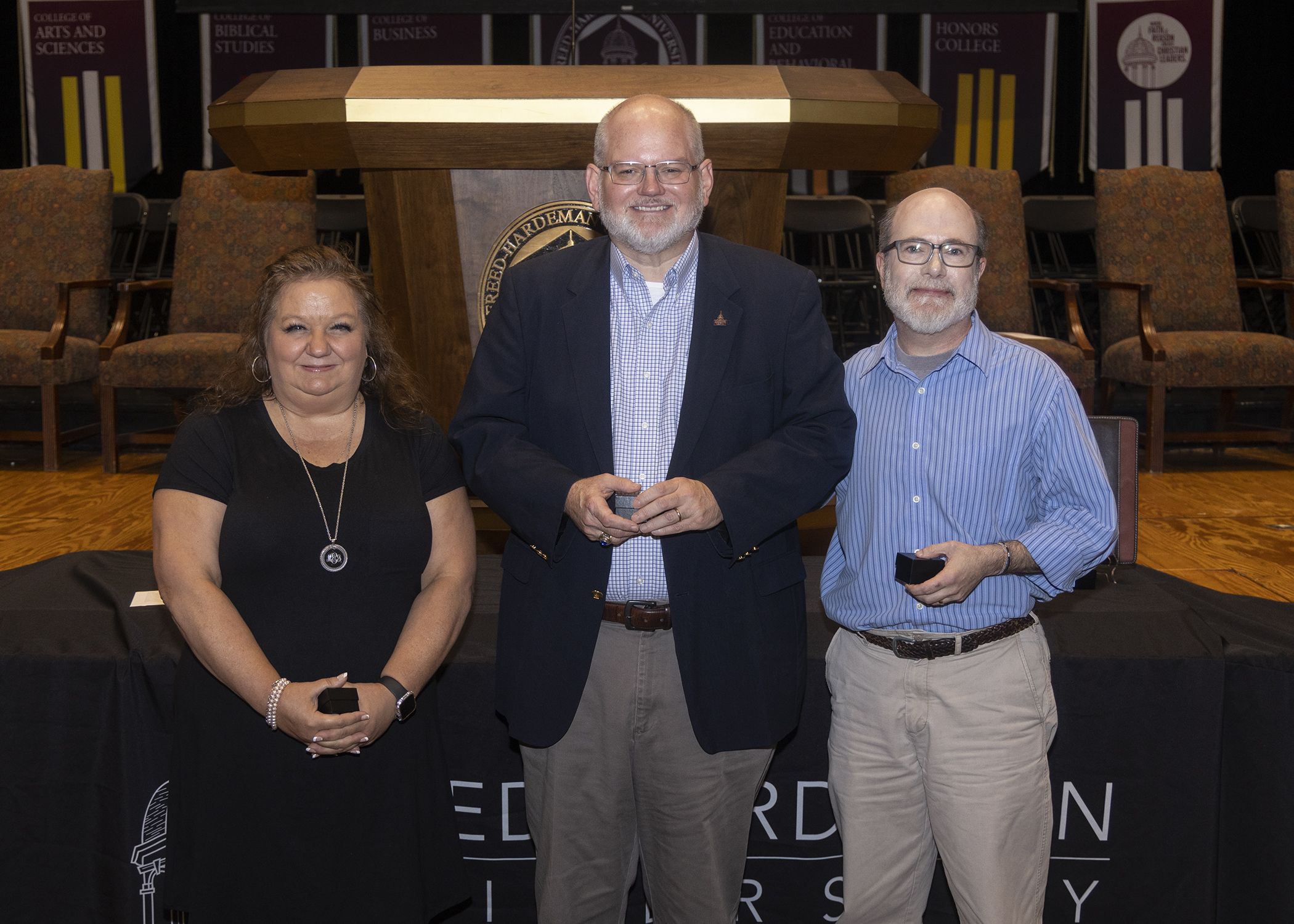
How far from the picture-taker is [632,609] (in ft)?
4.63

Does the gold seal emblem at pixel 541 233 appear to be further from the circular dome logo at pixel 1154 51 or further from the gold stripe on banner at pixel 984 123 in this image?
the circular dome logo at pixel 1154 51

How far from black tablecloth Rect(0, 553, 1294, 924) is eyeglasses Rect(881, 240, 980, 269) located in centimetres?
72

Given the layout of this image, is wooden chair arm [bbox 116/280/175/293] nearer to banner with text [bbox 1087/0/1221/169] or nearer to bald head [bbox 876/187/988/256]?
bald head [bbox 876/187/988/256]

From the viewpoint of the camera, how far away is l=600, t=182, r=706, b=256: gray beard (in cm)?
141

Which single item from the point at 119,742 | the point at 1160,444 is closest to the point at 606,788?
the point at 119,742

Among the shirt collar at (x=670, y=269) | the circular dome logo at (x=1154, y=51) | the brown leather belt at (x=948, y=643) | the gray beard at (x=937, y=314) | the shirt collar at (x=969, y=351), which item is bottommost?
the brown leather belt at (x=948, y=643)

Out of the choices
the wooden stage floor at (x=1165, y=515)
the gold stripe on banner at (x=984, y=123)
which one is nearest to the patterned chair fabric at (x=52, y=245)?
the wooden stage floor at (x=1165, y=515)

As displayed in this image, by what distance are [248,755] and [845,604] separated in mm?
855

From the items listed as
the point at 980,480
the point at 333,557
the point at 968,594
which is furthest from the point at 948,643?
the point at 333,557

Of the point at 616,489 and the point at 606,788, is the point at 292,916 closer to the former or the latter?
the point at 606,788

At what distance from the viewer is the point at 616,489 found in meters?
1.27

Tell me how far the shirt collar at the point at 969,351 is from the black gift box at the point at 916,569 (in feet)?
0.95

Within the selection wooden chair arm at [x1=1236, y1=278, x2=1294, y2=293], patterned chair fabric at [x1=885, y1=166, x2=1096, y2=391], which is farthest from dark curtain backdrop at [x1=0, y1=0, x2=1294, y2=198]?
wooden chair arm at [x1=1236, y1=278, x2=1294, y2=293]

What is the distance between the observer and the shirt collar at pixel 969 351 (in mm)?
1403
